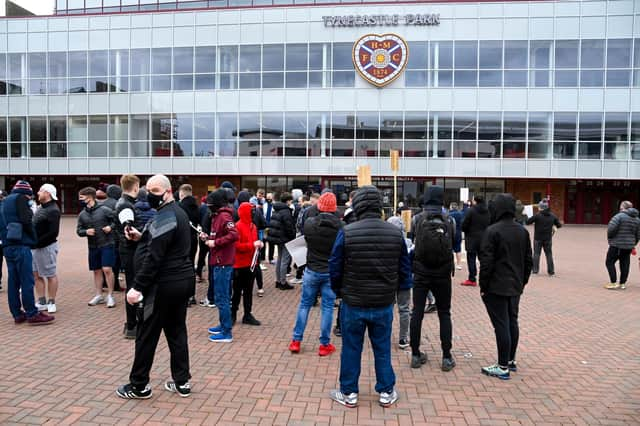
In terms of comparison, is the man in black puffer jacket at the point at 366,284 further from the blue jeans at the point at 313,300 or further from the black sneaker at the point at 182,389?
the black sneaker at the point at 182,389

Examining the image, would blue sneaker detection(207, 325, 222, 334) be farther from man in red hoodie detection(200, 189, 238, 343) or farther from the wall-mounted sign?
the wall-mounted sign

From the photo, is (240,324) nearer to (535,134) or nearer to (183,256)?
(183,256)

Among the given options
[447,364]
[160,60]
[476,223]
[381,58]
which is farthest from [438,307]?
[160,60]

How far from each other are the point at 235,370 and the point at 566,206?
97.0 ft

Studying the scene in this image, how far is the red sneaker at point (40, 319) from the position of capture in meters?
6.32

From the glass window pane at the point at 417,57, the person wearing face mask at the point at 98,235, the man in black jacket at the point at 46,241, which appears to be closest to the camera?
the man in black jacket at the point at 46,241

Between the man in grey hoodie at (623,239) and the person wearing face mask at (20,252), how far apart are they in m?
10.9

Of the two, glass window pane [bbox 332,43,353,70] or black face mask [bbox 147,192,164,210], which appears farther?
glass window pane [bbox 332,43,353,70]

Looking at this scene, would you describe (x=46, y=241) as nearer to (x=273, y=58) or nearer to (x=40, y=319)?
(x=40, y=319)

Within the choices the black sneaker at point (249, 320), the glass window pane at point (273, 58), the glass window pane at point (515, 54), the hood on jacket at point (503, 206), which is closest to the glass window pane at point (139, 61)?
the glass window pane at point (273, 58)

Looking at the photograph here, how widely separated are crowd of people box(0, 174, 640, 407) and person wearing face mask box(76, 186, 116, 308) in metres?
0.02

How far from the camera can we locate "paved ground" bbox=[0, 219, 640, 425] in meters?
3.89

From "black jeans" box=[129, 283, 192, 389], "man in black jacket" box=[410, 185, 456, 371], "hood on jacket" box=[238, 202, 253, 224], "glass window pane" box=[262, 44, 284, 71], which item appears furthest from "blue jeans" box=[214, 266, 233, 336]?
"glass window pane" box=[262, 44, 284, 71]

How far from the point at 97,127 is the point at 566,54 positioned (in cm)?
3006
